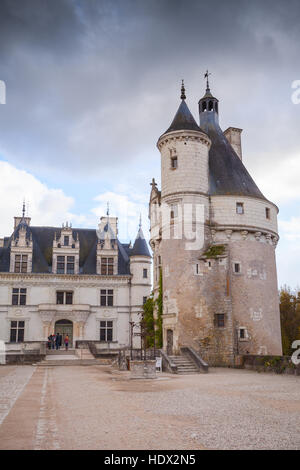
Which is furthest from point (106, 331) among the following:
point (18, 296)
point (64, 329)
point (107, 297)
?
point (18, 296)

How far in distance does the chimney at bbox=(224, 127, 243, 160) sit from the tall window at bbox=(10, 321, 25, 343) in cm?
2169

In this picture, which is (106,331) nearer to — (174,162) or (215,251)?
(215,251)

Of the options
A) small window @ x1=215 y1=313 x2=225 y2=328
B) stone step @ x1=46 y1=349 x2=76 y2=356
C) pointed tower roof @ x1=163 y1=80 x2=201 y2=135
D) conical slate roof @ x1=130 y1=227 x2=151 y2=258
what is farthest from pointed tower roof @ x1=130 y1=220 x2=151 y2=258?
small window @ x1=215 y1=313 x2=225 y2=328

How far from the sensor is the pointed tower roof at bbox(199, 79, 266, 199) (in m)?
27.4

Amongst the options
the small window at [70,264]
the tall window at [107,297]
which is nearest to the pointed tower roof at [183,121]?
the small window at [70,264]

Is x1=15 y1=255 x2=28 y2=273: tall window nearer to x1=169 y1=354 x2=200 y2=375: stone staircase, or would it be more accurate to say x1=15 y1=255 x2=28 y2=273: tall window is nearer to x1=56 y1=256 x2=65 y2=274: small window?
x1=56 y1=256 x2=65 y2=274: small window

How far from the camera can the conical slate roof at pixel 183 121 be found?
26453 millimetres

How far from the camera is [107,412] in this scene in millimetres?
8961

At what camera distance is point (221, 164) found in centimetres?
2884

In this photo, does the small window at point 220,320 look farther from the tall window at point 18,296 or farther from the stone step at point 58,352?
the tall window at point 18,296

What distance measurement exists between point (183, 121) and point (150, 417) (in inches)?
840

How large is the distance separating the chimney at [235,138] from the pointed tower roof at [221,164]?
1.63 metres
